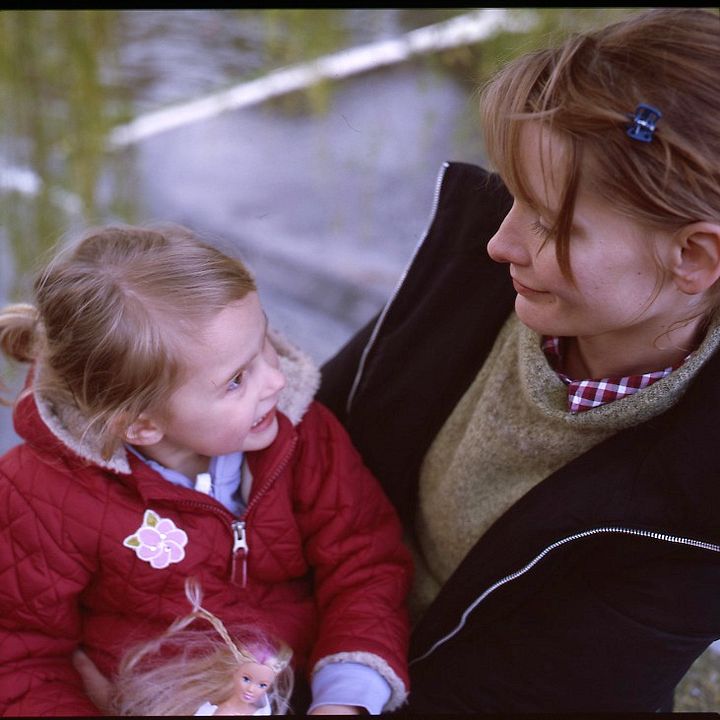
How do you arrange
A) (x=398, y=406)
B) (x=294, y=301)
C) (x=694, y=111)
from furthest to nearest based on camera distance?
(x=294, y=301) < (x=398, y=406) < (x=694, y=111)

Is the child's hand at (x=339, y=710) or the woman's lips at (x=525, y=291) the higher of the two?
the woman's lips at (x=525, y=291)

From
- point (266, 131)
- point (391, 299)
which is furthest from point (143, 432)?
point (266, 131)

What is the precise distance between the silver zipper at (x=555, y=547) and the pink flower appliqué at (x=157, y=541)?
1.27ft

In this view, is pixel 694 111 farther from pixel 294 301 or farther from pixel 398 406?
pixel 294 301

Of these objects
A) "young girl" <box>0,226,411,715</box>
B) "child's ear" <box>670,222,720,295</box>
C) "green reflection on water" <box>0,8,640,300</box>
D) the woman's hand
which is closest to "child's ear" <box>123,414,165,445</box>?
"young girl" <box>0,226,411,715</box>

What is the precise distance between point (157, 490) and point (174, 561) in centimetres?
10

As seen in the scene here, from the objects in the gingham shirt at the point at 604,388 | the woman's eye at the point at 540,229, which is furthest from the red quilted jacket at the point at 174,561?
the woman's eye at the point at 540,229

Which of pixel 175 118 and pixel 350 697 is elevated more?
pixel 175 118

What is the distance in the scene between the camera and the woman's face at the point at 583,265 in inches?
40.5

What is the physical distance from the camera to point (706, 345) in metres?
1.10

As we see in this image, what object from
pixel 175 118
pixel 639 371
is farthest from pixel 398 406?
pixel 175 118

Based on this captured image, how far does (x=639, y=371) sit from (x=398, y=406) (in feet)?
1.25

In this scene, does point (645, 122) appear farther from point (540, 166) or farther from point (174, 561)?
point (174, 561)

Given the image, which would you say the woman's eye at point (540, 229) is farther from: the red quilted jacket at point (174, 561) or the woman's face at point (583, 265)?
the red quilted jacket at point (174, 561)
